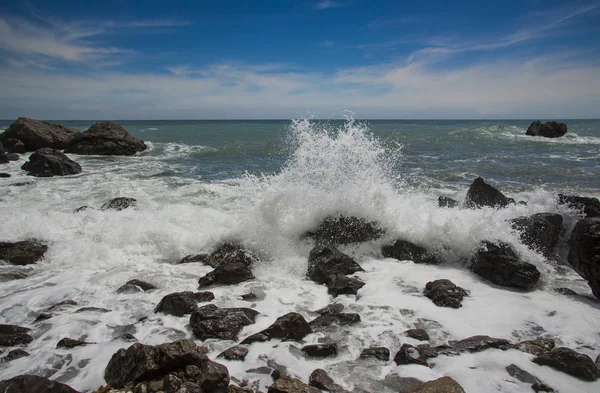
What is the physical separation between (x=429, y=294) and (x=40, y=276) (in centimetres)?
637

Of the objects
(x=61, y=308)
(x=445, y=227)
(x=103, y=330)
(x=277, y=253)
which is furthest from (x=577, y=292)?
(x=61, y=308)

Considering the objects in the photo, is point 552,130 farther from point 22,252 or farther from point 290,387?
point 22,252

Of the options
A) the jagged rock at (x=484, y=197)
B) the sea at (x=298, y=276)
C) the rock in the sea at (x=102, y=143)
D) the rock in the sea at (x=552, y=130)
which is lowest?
the sea at (x=298, y=276)

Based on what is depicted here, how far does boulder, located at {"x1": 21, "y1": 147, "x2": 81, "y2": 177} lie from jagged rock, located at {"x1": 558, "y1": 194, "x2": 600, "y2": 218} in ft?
57.8

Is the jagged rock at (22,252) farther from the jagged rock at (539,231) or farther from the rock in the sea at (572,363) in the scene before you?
the jagged rock at (539,231)

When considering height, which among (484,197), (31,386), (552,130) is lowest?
(31,386)

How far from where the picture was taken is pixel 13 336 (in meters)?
4.21

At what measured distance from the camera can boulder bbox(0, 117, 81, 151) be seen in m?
22.0

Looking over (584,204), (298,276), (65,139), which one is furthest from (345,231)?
(65,139)

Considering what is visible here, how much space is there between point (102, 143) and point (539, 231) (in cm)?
2377

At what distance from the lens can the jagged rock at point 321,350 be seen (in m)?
3.93

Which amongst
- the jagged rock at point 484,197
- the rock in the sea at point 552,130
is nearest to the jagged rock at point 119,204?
the jagged rock at point 484,197

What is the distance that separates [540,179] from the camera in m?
14.6

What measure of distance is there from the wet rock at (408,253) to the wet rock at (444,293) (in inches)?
47.3
